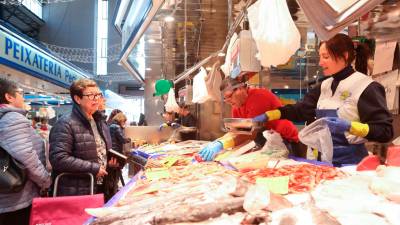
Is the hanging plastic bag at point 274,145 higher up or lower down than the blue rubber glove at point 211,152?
higher up

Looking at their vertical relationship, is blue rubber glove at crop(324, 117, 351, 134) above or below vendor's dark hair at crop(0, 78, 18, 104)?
below

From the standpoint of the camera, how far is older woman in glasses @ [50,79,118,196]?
3335 mm

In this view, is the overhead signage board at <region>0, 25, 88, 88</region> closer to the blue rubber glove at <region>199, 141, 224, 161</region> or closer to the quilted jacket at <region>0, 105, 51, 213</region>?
the quilted jacket at <region>0, 105, 51, 213</region>

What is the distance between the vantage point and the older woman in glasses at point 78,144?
3.33 metres

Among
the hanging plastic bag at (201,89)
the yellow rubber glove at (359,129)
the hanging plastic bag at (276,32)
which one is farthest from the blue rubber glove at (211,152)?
the hanging plastic bag at (201,89)

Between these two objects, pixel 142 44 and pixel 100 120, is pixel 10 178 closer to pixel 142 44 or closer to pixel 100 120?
pixel 100 120

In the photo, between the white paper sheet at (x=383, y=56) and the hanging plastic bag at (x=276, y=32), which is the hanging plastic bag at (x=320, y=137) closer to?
the hanging plastic bag at (x=276, y=32)

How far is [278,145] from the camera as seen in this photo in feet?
10.3

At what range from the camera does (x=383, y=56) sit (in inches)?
138

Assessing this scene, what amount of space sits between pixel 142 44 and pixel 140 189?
23.2ft

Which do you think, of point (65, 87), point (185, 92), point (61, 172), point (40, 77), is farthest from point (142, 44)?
point (61, 172)

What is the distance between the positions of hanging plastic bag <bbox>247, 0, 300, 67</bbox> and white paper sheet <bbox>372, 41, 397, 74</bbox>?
4.71 feet

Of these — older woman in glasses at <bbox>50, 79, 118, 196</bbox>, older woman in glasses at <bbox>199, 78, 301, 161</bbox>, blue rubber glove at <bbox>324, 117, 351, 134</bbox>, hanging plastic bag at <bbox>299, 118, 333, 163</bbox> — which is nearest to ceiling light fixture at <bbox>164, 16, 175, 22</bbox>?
older woman in glasses at <bbox>199, 78, 301, 161</bbox>

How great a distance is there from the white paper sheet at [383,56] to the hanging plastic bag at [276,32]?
1435 millimetres
